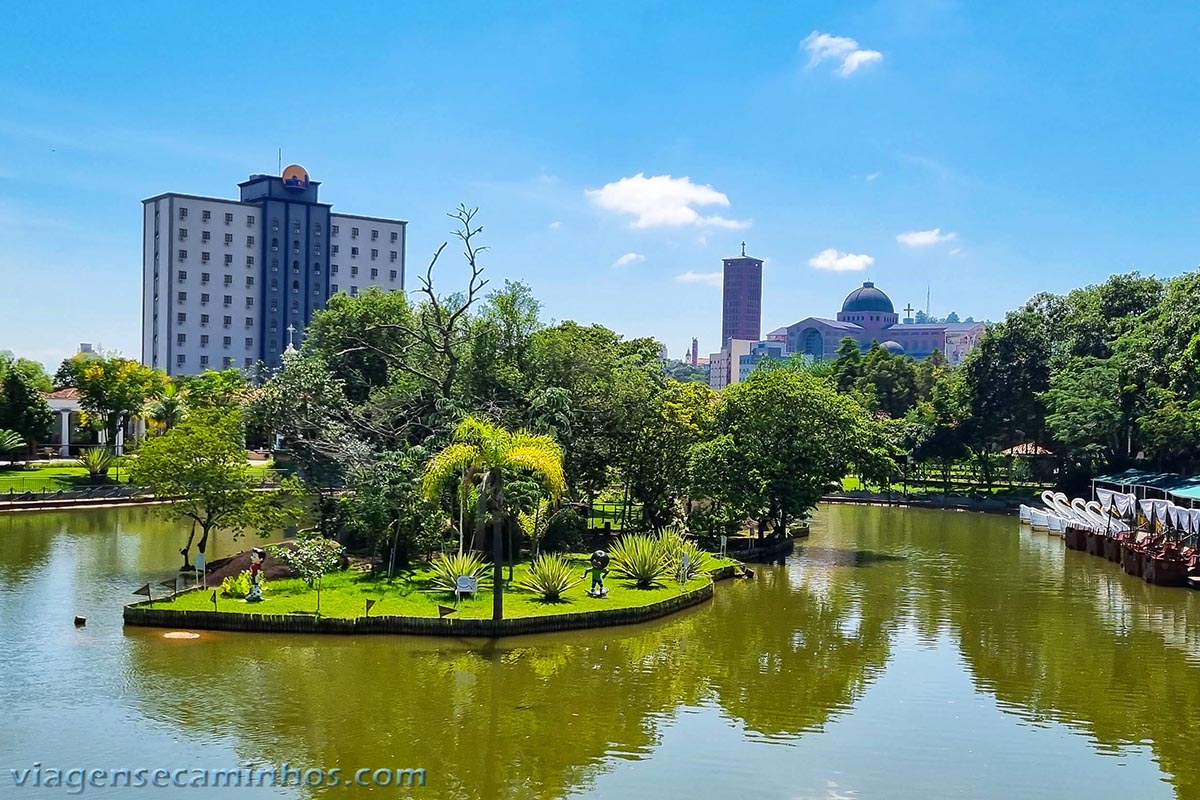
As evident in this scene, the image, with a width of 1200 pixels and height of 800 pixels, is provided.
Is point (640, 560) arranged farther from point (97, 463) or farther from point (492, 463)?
point (97, 463)

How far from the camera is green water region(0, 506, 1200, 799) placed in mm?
16844

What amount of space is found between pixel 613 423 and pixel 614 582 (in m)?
9.85

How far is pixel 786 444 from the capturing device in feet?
135

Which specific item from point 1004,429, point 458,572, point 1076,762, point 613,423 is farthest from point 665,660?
point 1004,429

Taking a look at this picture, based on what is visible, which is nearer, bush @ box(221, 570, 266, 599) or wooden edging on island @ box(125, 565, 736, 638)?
wooden edging on island @ box(125, 565, 736, 638)

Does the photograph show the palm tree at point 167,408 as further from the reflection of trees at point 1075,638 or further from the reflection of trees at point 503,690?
the reflection of trees at point 1075,638

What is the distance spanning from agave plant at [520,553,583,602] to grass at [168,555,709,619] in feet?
0.76

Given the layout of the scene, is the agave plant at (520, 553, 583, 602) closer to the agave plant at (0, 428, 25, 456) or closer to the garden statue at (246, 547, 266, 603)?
the garden statue at (246, 547, 266, 603)

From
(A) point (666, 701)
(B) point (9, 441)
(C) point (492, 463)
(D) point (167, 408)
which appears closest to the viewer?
(A) point (666, 701)

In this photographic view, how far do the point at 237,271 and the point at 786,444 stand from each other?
295 ft

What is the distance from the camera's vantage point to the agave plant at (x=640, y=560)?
31.4 meters

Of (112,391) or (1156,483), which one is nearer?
(1156,483)

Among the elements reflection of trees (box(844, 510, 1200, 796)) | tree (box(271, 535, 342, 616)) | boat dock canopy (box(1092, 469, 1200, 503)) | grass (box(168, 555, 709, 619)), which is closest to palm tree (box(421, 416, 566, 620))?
grass (box(168, 555, 709, 619))

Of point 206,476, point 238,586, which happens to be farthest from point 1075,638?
point 206,476
